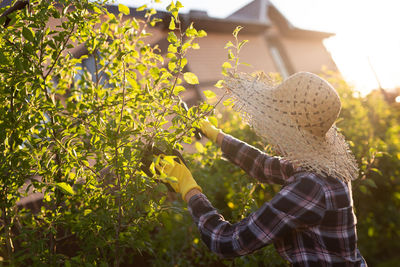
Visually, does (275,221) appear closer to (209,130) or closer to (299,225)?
(299,225)

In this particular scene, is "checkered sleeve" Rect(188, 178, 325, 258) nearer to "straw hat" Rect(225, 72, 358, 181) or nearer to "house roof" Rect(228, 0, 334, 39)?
"straw hat" Rect(225, 72, 358, 181)

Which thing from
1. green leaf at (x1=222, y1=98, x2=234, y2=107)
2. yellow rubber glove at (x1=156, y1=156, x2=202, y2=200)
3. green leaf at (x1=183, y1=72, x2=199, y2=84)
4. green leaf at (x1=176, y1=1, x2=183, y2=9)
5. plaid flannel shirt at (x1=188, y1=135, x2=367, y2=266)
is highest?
green leaf at (x1=176, y1=1, x2=183, y2=9)

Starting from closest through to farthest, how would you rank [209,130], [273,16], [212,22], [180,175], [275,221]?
[275,221] → [180,175] → [209,130] → [212,22] → [273,16]

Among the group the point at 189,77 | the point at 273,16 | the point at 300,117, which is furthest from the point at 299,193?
the point at 273,16

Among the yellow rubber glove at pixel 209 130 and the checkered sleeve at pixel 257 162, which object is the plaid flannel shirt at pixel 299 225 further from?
the yellow rubber glove at pixel 209 130

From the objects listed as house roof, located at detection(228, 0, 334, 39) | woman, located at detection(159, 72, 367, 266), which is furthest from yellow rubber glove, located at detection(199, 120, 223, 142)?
house roof, located at detection(228, 0, 334, 39)

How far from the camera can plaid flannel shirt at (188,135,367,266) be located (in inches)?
65.1

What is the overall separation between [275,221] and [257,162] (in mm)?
742

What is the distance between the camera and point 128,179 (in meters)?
1.90

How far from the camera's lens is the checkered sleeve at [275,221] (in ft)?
5.40

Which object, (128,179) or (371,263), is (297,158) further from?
(371,263)

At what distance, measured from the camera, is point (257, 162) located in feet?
7.70

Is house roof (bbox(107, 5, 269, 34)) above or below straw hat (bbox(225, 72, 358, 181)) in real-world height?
above

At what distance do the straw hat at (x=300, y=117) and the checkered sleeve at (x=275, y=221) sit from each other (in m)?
0.15
